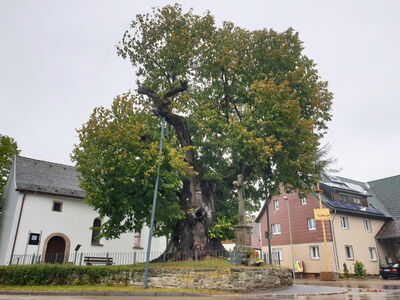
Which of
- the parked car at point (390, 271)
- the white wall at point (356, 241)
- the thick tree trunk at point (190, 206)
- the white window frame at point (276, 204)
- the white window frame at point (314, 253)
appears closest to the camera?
the thick tree trunk at point (190, 206)

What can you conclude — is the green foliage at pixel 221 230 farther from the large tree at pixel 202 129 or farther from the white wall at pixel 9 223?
the white wall at pixel 9 223

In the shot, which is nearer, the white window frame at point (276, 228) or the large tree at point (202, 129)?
the large tree at point (202, 129)

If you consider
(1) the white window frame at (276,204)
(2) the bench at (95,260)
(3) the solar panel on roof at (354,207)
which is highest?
(1) the white window frame at (276,204)

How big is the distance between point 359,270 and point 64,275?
83.9ft

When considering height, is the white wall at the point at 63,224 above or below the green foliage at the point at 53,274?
above

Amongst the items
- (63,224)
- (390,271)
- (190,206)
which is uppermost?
(190,206)

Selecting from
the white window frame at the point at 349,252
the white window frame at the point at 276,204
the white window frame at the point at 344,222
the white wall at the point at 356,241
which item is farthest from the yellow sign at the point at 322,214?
the white window frame at the point at 276,204

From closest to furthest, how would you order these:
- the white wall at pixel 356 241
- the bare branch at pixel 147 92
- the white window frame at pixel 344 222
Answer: the bare branch at pixel 147 92 < the white wall at pixel 356 241 < the white window frame at pixel 344 222

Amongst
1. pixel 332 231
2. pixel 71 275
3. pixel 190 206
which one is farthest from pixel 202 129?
pixel 332 231

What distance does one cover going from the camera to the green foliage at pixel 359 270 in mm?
29438

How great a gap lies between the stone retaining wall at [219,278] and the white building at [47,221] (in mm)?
9306

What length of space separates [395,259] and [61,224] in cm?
3351

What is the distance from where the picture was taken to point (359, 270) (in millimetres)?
29547

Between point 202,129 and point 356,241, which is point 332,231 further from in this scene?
point 202,129
